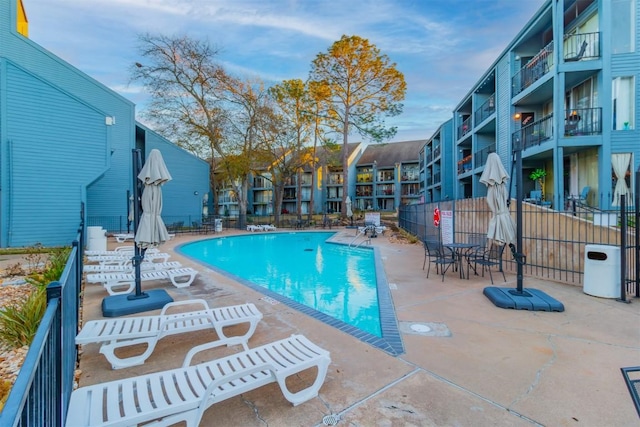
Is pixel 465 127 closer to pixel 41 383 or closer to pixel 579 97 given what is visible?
pixel 579 97

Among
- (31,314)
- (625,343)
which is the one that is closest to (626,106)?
(625,343)

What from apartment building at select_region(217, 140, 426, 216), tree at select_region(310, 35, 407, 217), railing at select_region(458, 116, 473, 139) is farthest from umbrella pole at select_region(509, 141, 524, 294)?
apartment building at select_region(217, 140, 426, 216)

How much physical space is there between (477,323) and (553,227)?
4.43 meters

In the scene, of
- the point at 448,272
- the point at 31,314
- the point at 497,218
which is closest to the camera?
the point at 31,314

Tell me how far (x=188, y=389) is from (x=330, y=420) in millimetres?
1119

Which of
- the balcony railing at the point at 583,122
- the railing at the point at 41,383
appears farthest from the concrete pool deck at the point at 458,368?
the balcony railing at the point at 583,122

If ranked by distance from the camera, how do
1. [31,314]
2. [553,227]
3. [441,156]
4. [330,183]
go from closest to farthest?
[31,314]
[553,227]
[441,156]
[330,183]

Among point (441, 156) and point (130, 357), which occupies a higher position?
point (441, 156)

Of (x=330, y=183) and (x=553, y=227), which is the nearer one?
(x=553, y=227)

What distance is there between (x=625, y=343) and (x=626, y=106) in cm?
1099

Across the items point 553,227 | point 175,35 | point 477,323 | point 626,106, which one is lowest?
point 477,323

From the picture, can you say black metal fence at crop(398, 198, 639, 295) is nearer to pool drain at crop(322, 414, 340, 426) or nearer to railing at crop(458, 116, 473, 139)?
pool drain at crop(322, 414, 340, 426)

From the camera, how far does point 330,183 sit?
1789 inches

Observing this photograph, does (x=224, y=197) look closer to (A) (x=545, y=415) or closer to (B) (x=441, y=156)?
(B) (x=441, y=156)
